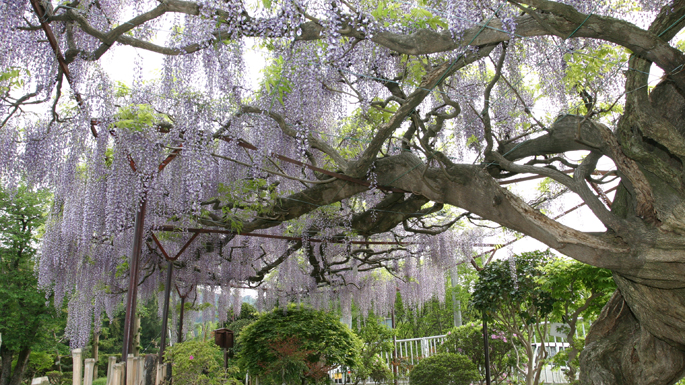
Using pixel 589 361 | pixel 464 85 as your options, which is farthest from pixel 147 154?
pixel 589 361

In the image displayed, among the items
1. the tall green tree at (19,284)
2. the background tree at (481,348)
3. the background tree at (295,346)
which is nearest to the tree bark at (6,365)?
the tall green tree at (19,284)

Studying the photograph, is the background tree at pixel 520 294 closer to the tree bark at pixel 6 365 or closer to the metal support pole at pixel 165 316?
the metal support pole at pixel 165 316

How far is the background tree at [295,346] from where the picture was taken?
23.2 feet

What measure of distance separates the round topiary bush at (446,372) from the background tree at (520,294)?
1002 mm

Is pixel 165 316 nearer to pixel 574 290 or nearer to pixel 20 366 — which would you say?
A: pixel 574 290

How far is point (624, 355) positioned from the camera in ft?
12.7

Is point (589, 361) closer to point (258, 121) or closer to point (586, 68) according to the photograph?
point (586, 68)

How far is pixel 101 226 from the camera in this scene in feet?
18.3

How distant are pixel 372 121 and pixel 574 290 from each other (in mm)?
3530

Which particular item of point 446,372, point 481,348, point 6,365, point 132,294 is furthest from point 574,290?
point 6,365

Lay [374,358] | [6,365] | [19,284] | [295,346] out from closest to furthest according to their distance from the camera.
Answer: [295,346] → [374,358] → [19,284] → [6,365]

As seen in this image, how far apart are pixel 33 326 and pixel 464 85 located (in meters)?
11.7

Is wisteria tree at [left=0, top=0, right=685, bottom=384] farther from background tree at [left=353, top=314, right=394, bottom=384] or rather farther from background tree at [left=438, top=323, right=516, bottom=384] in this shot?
background tree at [left=438, top=323, right=516, bottom=384]

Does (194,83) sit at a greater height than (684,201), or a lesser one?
greater
